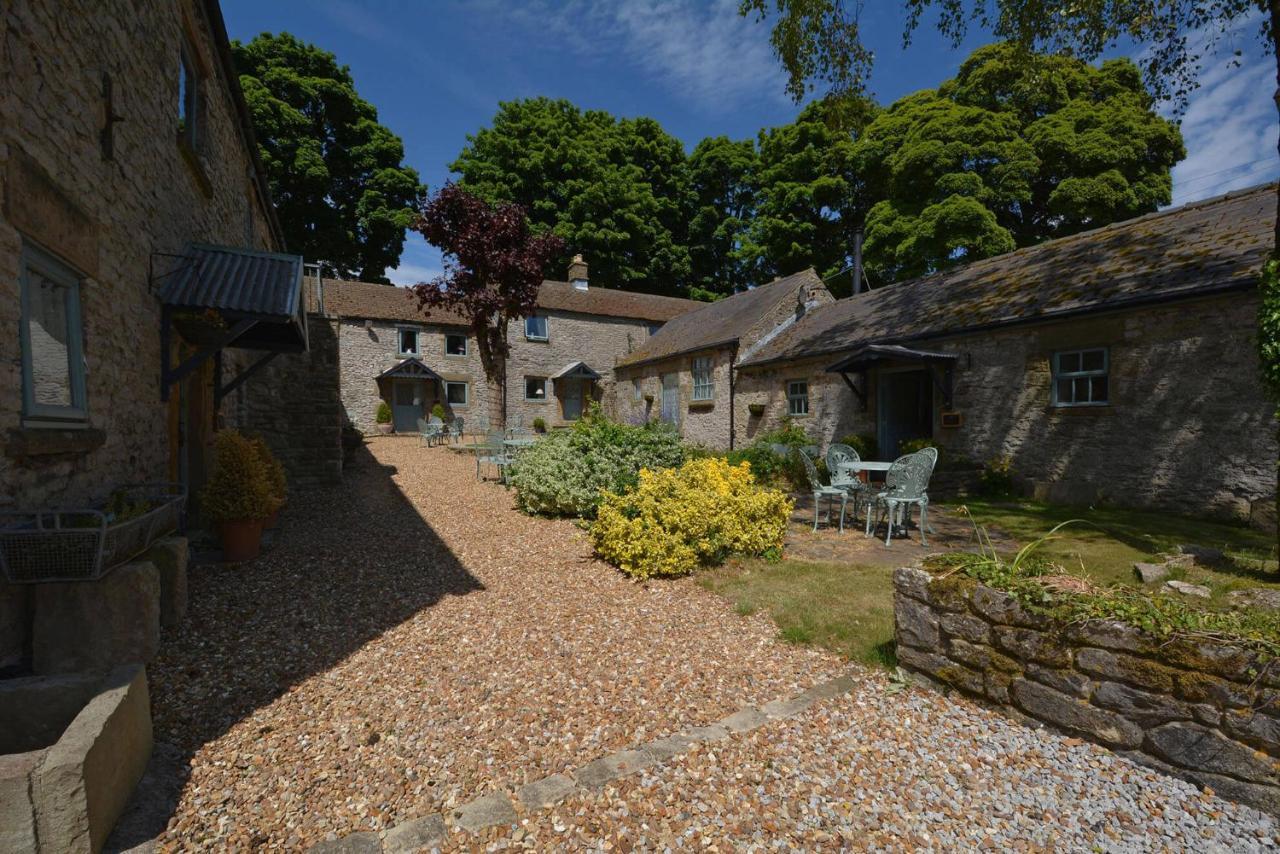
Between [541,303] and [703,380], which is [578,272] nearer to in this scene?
[541,303]

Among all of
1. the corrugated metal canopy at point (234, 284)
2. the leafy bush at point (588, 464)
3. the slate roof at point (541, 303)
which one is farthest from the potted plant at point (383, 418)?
the corrugated metal canopy at point (234, 284)

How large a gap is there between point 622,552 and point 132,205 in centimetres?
516

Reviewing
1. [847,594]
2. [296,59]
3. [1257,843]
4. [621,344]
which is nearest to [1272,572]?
[847,594]

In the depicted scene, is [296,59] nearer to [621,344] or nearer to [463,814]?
[621,344]

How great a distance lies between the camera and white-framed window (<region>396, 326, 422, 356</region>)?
77.1 ft

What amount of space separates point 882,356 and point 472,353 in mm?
18761

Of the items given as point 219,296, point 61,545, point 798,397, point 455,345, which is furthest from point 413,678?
point 455,345

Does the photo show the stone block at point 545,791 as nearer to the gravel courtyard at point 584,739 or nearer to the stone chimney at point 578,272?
the gravel courtyard at point 584,739

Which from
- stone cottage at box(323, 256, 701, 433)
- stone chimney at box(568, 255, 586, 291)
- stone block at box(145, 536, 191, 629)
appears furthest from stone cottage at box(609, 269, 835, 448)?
stone block at box(145, 536, 191, 629)

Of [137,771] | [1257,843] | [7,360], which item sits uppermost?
[7,360]

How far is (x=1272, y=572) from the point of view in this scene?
4.62 meters

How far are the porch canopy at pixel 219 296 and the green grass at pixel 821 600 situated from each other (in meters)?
4.96

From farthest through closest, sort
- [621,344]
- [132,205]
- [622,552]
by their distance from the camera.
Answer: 1. [621,344]
2. [622,552]
3. [132,205]

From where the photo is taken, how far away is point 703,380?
1859 cm
